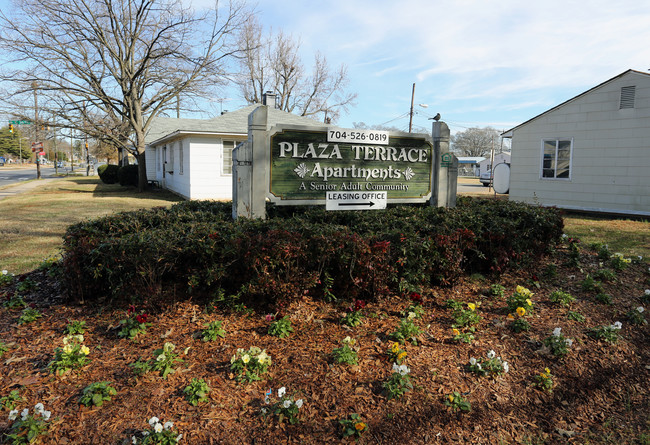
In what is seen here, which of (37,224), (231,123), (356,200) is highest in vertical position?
(231,123)

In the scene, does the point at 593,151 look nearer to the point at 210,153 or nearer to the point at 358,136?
the point at 358,136

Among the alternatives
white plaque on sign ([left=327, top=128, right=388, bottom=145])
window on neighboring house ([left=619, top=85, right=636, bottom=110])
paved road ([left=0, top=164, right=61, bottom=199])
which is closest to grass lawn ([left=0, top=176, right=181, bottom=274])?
white plaque on sign ([left=327, top=128, right=388, bottom=145])

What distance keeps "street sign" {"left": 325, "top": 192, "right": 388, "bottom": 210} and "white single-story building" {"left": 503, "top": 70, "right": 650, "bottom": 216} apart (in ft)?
26.0

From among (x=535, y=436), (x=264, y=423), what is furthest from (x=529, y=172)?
(x=264, y=423)

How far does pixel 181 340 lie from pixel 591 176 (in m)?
13.8

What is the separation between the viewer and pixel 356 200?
5.85 meters

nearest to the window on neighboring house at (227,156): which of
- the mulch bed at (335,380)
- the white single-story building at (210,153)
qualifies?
the white single-story building at (210,153)

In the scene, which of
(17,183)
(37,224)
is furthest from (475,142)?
(37,224)

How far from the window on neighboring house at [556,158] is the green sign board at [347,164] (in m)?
9.68

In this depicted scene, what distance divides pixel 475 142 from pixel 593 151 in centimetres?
9168

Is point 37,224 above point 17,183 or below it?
below

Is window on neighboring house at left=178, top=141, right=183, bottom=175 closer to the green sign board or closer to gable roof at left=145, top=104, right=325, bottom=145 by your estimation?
gable roof at left=145, top=104, right=325, bottom=145

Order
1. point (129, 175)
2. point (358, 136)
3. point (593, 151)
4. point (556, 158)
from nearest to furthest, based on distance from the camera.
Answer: point (358, 136)
point (593, 151)
point (556, 158)
point (129, 175)

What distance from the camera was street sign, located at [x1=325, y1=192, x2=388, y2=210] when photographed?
5672 mm
